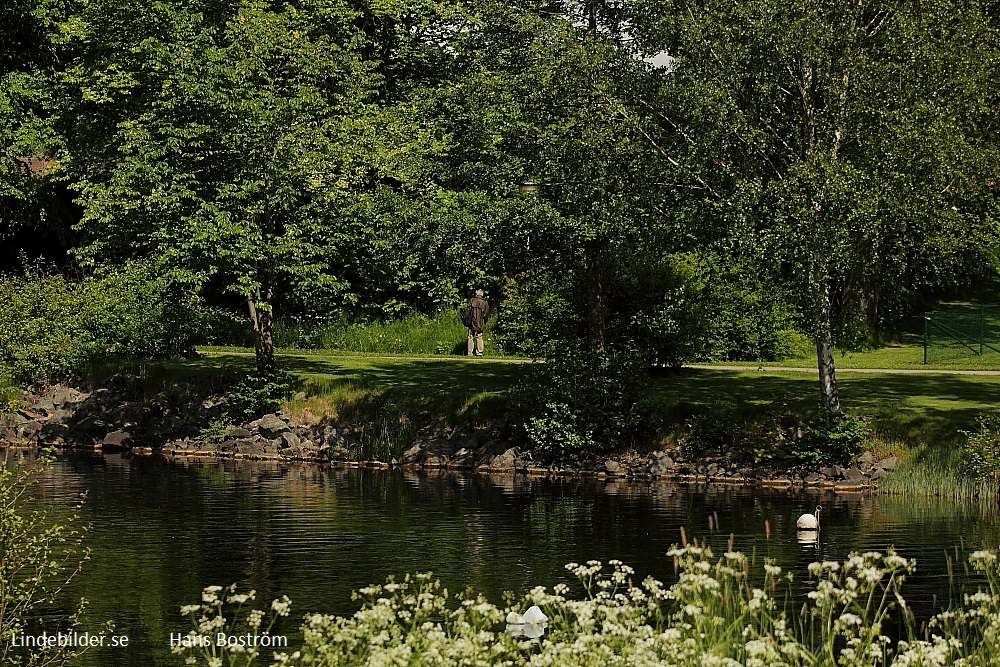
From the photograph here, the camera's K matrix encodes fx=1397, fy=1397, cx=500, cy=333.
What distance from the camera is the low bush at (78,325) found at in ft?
136

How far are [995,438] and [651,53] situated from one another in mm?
11208

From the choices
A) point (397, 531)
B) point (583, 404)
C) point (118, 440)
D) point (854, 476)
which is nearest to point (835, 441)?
point (854, 476)

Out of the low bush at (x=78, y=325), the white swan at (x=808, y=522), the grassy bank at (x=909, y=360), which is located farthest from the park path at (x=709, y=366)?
the white swan at (x=808, y=522)

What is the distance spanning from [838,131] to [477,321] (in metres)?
18.7

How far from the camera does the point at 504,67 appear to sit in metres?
39.5

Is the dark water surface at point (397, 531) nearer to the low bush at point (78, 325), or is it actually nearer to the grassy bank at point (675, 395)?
the grassy bank at point (675, 395)

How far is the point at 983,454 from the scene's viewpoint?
91.9 feet

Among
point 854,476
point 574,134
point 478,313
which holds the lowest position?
point 854,476

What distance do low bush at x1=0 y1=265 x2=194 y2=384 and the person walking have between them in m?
8.96

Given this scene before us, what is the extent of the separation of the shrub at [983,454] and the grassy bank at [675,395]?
261 millimetres

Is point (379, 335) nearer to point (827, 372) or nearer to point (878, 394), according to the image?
point (878, 394)

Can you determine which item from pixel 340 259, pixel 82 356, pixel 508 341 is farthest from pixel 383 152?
pixel 82 356

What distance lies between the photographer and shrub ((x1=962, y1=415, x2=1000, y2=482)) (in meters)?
27.6

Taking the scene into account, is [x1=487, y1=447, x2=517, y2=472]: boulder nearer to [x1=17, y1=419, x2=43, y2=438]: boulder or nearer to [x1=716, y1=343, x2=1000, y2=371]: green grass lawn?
[x1=716, y1=343, x2=1000, y2=371]: green grass lawn
